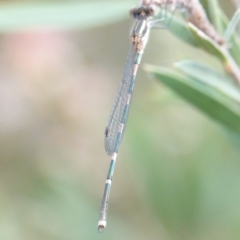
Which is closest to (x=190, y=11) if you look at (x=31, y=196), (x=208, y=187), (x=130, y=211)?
(x=208, y=187)

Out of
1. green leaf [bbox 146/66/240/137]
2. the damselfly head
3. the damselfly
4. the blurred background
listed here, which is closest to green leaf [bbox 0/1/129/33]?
the blurred background

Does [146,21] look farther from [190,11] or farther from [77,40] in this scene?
[77,40]

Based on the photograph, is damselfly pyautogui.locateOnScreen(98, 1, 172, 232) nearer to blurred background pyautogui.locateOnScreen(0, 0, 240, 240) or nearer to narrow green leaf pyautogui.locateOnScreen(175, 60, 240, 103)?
blurred background pyautogui.locateOnScreen(0, 0, 240, 240)

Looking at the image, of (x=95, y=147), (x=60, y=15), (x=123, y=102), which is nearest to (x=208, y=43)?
(x=60, y=15)

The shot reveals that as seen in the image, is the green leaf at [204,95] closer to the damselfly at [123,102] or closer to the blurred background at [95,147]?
the blurred background at [95,147]

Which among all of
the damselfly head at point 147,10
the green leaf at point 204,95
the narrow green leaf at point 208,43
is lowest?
the green leaf at point 204,95

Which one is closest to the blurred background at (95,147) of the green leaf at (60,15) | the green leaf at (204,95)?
the green leaf at (60,15)

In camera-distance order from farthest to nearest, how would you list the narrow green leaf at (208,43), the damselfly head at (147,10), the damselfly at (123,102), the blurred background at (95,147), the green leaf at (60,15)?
the damselfly at (123,102), the blurred background at (95,147), the damselfly head at (147,10), the green leaf at (60,15), the narrow green leaf at (208,43)
